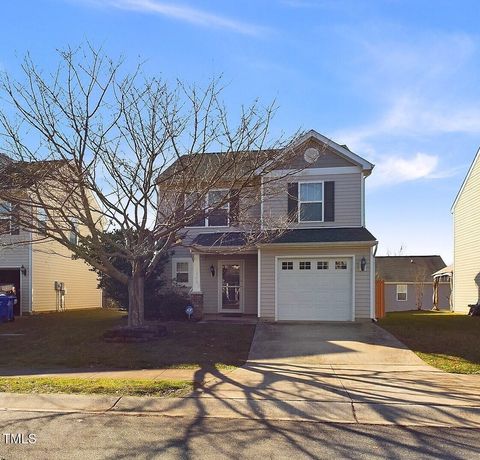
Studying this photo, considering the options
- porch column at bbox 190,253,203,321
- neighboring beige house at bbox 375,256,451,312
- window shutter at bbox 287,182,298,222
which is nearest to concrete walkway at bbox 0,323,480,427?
porch column at bbox 190,253,203,321

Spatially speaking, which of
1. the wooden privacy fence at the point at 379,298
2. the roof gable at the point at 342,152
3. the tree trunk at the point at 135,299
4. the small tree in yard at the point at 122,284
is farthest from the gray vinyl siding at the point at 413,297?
the tree trunk at the point at 135,299

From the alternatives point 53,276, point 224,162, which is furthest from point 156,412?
point 53,276

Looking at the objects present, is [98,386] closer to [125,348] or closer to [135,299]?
[125,348]

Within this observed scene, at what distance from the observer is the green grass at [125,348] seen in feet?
33.4

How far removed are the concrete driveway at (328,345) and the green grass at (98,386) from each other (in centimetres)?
303

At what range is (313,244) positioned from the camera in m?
15.8

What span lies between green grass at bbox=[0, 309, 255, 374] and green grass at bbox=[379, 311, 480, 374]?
4152 millimetres

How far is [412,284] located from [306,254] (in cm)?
2455

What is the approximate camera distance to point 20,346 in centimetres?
1257

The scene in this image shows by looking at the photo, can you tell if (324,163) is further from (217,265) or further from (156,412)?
(156,412)

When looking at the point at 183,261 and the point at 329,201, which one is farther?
the point at 183,261

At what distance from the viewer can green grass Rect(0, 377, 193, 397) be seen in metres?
7.56

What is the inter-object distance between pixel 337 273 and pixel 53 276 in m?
Result: 14.5

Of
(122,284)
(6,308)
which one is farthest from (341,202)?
(6,308)
